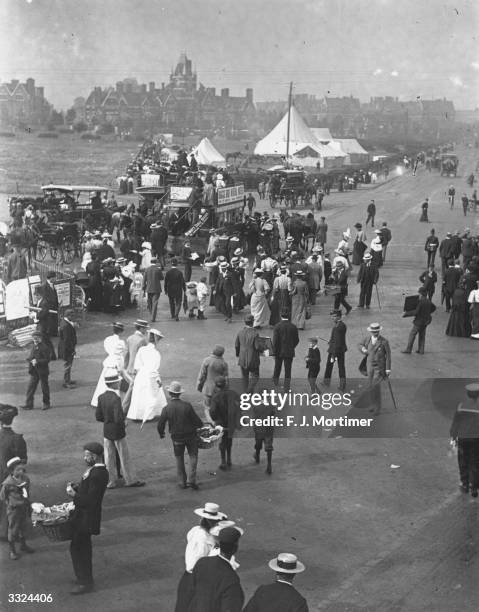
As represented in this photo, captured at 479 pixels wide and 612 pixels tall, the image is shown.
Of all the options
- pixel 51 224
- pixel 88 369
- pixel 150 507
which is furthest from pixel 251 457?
pixel 51 224

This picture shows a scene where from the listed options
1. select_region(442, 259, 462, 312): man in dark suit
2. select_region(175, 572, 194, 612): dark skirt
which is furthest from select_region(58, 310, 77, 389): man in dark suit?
select_region(442, 259, 462, 312): man in dark suit

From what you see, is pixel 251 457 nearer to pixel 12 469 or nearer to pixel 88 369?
pixel 12 469

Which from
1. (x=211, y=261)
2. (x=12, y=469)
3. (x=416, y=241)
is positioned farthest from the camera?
(x=416, y=241)

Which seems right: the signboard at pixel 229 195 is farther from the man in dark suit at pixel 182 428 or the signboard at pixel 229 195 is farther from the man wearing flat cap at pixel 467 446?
the man in dark suit at pixel 182 428

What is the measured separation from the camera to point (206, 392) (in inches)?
504

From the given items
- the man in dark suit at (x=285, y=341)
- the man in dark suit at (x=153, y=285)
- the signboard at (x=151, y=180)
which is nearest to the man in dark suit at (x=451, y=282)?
the man in dark suit at (x=153, y=285)

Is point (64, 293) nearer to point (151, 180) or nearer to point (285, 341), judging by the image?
point (285, 341)

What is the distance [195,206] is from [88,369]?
13.5 meters

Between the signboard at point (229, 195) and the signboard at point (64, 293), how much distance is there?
434 inches

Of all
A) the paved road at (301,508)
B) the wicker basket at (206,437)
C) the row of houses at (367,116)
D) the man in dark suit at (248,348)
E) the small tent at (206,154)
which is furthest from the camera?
the row of houses at (367,116)

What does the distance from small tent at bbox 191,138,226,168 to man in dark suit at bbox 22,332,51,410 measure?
117ft

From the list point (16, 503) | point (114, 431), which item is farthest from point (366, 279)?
point (16, 503)

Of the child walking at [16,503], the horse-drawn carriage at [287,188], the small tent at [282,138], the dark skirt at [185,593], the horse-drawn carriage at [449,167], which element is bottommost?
the child walking at [16,503]

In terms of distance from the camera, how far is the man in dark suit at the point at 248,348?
1395cm
